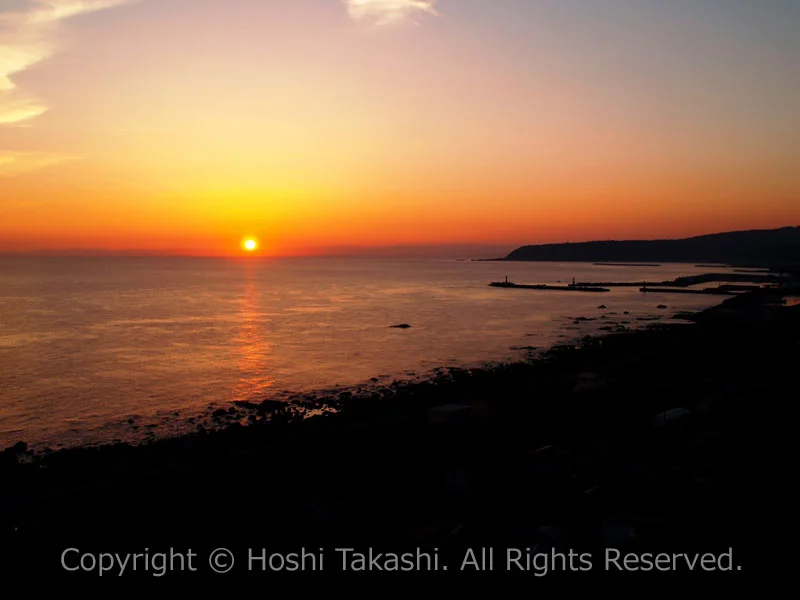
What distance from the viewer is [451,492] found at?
14305 millimetres

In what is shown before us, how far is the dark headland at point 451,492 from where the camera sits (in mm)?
10750

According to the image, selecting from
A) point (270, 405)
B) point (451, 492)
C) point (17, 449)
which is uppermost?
point (451, 492)

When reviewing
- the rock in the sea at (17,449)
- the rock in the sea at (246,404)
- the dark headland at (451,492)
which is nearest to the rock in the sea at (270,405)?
the rock in the sea at (246,404)

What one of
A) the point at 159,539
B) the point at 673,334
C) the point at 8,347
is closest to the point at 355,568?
the point at 159,539

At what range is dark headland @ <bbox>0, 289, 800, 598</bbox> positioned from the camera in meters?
10.8

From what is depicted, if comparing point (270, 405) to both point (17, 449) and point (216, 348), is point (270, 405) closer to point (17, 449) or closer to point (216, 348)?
point (17, 449)

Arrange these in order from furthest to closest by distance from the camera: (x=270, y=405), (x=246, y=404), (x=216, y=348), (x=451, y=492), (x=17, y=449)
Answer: (x=216, y=348)
(x=246, y=404)
(x=270, y=405)
(x=17, y=449)
(x=451, y=492)

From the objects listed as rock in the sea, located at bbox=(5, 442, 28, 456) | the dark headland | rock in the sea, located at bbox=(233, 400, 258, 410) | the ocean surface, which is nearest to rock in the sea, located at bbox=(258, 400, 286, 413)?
rock in the sea, located at bbox=(233, 400, 258, 410)

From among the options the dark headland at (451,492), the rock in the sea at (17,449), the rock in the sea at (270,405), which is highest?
the dark headland at (451,492)

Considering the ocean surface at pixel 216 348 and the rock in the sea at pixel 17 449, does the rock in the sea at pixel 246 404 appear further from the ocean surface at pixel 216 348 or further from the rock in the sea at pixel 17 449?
the rock in the sea at pixel 17 449

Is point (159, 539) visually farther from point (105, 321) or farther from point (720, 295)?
point (720, 295)

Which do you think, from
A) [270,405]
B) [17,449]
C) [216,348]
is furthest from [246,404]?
[216,348]

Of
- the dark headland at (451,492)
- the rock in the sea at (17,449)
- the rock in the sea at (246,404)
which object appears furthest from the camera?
the rock in the sea at (246,404)

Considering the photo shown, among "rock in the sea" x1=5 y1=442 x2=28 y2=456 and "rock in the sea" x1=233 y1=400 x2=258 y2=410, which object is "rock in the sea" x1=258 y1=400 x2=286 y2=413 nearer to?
"rock in the sea" x1=233 y1=400 x2=258 y2=410
